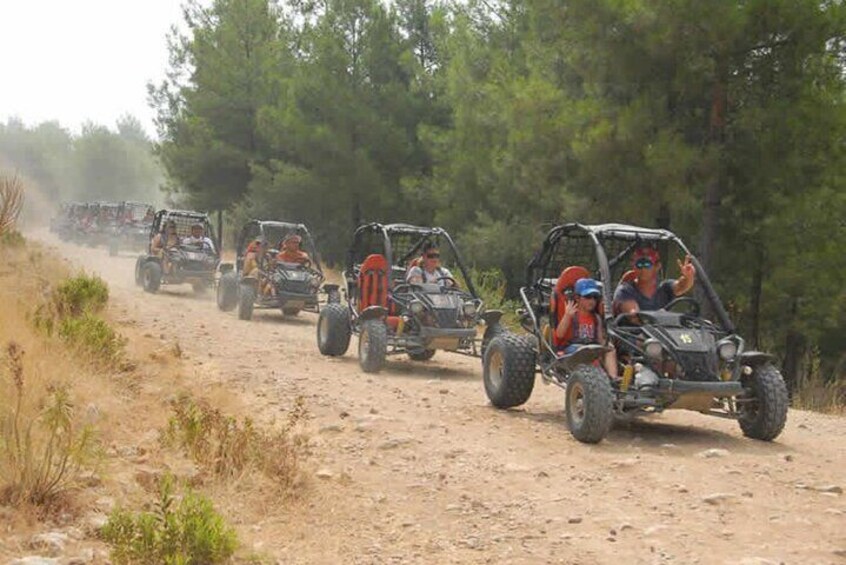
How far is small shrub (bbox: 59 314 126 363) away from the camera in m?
8.94

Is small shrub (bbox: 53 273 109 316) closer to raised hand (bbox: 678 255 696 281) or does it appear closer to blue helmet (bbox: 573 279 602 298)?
blue helmet (bbox: 573 279 602 298)

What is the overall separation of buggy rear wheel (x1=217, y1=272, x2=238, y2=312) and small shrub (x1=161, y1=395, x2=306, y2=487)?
12.0 metres

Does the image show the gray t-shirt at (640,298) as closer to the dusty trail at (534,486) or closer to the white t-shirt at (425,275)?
the dusty trail at (534,486)

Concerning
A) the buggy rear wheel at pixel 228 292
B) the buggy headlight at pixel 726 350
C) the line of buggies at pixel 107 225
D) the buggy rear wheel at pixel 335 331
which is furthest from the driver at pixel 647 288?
the line of buggies at pixel 107 225

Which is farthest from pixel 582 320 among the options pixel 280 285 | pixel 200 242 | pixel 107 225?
pixel 107 225

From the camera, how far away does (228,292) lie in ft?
60.6

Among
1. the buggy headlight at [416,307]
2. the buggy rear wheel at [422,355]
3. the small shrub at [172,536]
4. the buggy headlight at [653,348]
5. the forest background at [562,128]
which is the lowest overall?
the small shrub at [172,536]

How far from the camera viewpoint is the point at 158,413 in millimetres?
7656

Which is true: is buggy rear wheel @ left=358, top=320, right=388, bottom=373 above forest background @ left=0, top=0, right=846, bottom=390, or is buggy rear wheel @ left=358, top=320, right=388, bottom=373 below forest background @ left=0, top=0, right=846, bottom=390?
below

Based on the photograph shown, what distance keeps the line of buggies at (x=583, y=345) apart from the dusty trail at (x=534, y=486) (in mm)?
318

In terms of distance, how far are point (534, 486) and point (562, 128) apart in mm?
11506

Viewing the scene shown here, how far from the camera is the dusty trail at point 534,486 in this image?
5023 millimetres

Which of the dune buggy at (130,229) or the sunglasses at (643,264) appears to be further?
the dune buggy at (130,229)

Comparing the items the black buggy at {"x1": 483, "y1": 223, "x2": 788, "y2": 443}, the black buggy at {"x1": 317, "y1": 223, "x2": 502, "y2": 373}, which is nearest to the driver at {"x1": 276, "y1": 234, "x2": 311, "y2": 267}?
the black buggy at {"x1": 317, "y1": 223, "x2": 502, "y2": 373}
